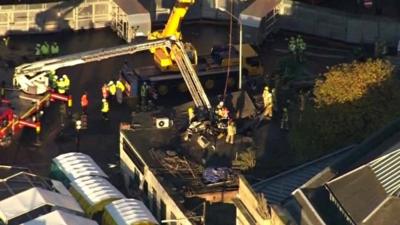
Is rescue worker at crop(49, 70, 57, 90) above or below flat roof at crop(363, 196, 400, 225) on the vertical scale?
above

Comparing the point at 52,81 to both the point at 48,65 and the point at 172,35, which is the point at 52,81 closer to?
the point at 48,65

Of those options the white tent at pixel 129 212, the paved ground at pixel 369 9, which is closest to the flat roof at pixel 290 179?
the white tent at pixel 129 212

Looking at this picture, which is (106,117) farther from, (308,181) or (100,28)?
(308,181)

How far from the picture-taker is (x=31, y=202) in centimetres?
6419

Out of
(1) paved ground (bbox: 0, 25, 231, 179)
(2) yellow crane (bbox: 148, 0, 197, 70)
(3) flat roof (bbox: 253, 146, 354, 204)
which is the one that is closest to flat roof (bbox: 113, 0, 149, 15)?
(1) paved ground (bbox: 0, 25, 231, 179)

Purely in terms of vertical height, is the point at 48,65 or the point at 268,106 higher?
the point at 48,65

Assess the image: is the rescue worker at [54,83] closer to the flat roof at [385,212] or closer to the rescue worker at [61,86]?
the rescue worker at [61,86]

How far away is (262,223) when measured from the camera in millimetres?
56906

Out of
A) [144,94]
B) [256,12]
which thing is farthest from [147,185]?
A: [256,12]

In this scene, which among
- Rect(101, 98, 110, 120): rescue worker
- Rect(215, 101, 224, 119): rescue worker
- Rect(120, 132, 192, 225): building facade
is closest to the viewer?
Rect(120, 132, 192, 225): building facade

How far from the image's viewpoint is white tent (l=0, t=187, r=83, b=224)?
63281 millimetres

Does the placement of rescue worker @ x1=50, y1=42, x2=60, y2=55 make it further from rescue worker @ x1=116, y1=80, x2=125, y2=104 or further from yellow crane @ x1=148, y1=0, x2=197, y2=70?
rescue worker @ x1=116, y1=80, x2=125, y2=104

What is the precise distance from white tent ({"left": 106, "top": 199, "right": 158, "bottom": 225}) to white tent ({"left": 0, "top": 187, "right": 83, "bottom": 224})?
1.41m

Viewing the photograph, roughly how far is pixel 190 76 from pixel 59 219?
16.6 meters
